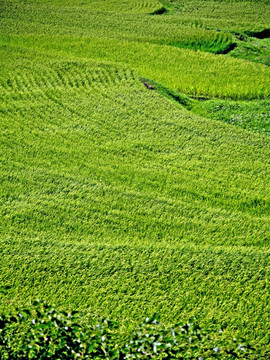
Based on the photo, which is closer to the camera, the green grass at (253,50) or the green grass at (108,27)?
the green grass at (253,50)

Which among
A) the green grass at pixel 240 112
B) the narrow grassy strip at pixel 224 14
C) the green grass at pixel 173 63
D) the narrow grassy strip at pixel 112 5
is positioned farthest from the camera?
the narrow grassy strip at pixel 112 5

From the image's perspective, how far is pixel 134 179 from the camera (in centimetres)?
852

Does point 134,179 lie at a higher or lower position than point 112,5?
lower

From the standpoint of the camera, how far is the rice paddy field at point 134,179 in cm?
601

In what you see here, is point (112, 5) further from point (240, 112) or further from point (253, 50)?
point (240, 112)

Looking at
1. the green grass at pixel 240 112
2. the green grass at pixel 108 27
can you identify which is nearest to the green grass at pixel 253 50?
the green grass at pixel 108 27

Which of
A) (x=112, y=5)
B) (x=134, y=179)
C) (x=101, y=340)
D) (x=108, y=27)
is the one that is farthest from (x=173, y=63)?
(x=101, y=340)

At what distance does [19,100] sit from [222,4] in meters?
16.5

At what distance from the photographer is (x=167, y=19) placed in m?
20.1

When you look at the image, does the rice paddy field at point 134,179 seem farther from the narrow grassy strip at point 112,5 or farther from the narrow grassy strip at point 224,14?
the narrow grassy strip at point 112,5

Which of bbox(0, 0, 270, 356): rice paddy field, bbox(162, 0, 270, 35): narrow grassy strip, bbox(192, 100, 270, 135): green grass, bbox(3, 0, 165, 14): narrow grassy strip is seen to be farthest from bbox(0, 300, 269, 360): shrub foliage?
bbox(3, 0, 165, 14): narrow grassy strip

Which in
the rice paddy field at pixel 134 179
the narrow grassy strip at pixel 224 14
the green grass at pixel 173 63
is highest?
the narrow grassy strip at pixel 224 14

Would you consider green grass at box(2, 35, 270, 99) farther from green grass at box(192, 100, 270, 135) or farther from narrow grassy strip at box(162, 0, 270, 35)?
narrow grassy strip at box(162, 0, 270, 35)

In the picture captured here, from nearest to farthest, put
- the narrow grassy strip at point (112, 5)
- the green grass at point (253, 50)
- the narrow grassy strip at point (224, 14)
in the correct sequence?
the green grass at point (253, 50) < the narrow grassy strip at point (224, 14) < the narrow grassy strip at point (112, 5)
